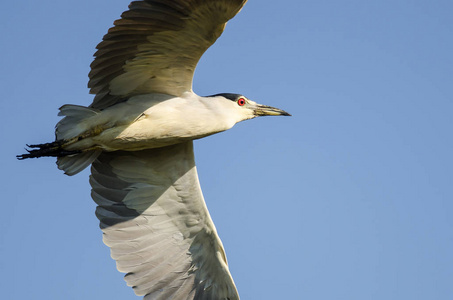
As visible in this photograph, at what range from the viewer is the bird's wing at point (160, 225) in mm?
8773

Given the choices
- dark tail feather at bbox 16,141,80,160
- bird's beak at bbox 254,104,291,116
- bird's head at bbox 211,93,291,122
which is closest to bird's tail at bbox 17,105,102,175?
dark tail feather at bbox 16,141,80,160

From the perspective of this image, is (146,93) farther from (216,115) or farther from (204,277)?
(204,277)

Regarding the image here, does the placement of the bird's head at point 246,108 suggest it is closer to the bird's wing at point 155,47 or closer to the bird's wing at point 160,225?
the bird's wing at point 155,47

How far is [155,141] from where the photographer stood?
8.01m

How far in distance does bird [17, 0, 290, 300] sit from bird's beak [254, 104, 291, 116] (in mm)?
16

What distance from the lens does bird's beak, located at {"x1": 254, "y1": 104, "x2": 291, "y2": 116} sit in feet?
29.5

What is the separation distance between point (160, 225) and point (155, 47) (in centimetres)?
252

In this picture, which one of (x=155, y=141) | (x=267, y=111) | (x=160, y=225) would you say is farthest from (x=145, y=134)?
(x=267, y=111)

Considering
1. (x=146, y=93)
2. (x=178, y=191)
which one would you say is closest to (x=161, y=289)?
(x=178, y=191)

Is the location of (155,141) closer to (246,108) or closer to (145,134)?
(145,134)

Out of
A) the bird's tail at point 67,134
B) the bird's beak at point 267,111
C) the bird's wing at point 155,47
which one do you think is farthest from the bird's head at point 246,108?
the bird's tail at point 67,134

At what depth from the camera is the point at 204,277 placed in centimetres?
905

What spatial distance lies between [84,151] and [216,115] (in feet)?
5.35

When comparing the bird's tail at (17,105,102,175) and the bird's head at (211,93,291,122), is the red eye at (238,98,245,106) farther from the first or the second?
the bird's tail at (17,105,102,175)
